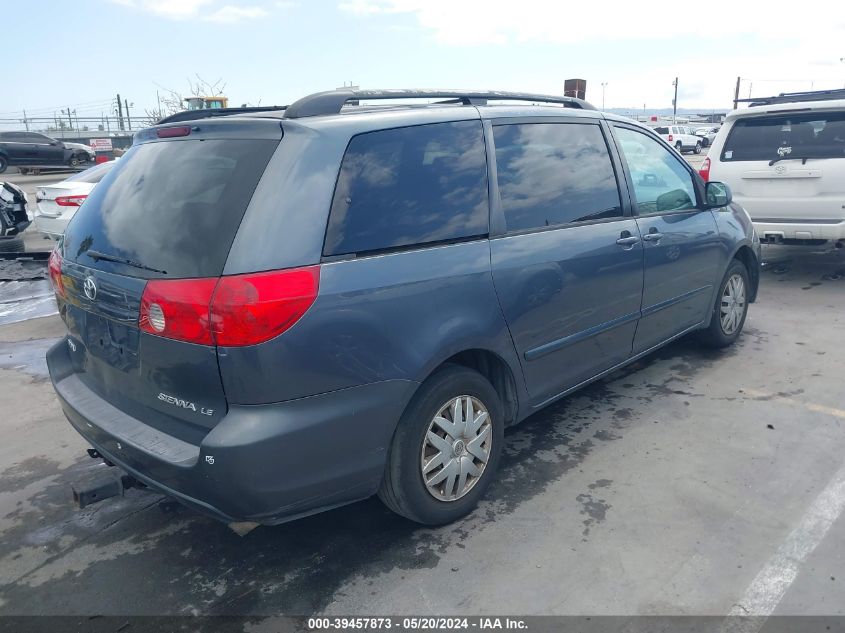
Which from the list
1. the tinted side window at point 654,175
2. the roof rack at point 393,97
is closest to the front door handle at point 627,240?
the tinted side window at point 654,175

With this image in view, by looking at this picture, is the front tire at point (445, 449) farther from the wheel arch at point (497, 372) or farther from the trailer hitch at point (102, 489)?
the trailer hitch at point (102, 489)

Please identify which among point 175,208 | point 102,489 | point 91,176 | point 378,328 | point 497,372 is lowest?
point 102,489

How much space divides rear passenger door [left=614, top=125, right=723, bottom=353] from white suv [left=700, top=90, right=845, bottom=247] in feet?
9.79

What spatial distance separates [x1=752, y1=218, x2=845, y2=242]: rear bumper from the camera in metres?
6.87

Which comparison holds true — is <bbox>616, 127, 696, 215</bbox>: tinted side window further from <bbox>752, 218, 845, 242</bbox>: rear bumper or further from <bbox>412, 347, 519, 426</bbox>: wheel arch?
<bbox>752, 218, 845, 242</bbox>: rear bumper

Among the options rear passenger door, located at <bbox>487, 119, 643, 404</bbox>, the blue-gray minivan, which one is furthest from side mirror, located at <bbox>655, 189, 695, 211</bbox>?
the blue-gray minivan

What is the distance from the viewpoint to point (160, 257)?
250 centimetres

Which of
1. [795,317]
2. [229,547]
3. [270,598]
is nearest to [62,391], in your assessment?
[229,547]

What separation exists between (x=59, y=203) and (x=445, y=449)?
8214mm

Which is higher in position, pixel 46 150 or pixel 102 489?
pixel 46 150

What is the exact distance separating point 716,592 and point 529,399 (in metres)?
1.21

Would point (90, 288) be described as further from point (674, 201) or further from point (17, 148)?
point (17, 148)

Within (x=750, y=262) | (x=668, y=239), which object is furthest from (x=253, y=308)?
(x=750, y=262)

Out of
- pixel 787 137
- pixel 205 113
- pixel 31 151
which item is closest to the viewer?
pixel 205 113
